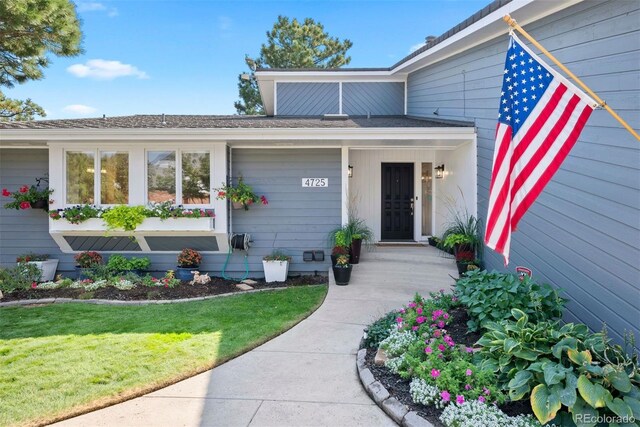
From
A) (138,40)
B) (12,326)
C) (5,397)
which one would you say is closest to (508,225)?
(5,397)

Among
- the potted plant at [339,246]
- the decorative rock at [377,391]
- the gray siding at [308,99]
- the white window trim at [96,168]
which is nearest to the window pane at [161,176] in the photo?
the white window trim at [96,168]

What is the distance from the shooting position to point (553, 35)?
441 cm

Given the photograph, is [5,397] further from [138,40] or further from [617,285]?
[138,40]

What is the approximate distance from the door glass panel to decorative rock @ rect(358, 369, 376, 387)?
650cm

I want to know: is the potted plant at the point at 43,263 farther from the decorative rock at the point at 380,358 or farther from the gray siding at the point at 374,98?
the gray siding at the point at 374,98

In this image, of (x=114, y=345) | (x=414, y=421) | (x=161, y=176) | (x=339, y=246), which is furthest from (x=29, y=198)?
(x=414, y=421)

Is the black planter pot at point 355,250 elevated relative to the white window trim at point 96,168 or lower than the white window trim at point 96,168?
lower

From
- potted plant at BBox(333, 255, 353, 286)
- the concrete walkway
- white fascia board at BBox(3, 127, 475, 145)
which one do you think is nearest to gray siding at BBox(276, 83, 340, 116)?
white fascia board at BBox(3, 127, 475, 145)

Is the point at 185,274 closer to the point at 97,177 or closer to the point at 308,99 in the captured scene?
the point at 97,177

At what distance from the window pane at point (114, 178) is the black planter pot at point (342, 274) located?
13.4 feet

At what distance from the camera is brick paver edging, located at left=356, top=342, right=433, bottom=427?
2.70 meters

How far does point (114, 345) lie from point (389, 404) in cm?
304

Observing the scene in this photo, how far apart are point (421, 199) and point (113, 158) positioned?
6810mm

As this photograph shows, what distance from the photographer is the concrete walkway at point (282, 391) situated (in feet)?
9.30
